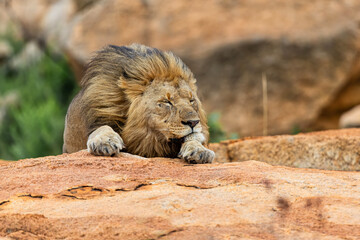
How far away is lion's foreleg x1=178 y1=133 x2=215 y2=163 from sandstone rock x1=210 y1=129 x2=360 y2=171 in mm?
1382

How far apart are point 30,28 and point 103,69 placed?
10099mm

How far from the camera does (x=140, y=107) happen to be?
393 cm

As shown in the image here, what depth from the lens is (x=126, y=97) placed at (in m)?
4.08

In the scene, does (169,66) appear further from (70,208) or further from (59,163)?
(70,208)

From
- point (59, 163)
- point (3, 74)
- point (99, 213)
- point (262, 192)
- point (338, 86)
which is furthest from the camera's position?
point (3, 74)

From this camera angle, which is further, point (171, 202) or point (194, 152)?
point (194, 152)

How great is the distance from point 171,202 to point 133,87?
1.71 meters

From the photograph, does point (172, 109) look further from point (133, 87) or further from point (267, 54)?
point (267, 54)

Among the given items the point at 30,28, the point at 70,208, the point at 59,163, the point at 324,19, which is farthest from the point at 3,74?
the point at 70,208

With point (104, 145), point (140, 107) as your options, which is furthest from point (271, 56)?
point (104, 145)

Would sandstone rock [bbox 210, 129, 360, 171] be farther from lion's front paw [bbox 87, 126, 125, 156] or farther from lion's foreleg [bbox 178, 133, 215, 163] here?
lion's front paw [bbox 87, 126, 125, 156]

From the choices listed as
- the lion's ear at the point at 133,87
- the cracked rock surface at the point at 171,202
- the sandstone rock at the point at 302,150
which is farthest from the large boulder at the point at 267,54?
the cracked rock surface at the point at 171,202

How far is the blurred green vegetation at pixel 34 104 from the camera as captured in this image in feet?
30.4

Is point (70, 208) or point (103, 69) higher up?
point (103, 69)
